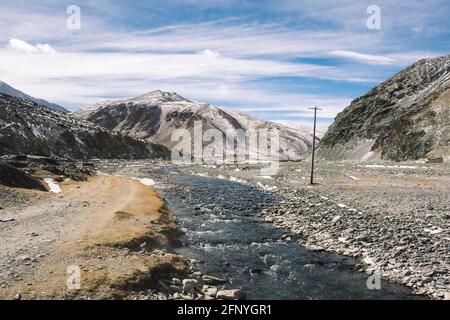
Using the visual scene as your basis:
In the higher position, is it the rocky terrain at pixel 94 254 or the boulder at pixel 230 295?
the rocky terrain at pixel 94 254

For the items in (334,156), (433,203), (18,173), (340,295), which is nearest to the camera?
(340,295)

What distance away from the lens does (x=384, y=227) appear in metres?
26.5

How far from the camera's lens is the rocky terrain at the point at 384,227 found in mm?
19766

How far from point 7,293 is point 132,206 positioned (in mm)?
21603

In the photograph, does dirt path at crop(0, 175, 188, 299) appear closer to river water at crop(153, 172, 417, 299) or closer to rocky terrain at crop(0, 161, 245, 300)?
Answer: rocky terrain at crop(0, 161, 245, 300)

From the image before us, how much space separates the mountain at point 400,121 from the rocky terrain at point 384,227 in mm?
51763

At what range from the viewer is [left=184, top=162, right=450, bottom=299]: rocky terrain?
778 inches

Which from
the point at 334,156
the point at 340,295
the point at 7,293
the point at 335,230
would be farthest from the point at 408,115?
the point at 7,293

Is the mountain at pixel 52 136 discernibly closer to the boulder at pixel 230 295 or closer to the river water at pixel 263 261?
the river water at pixel 263 261

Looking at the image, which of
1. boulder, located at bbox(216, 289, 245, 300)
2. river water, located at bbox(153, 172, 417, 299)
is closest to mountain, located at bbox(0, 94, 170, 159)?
river water, located at bbox(153, 172, 417, 299)

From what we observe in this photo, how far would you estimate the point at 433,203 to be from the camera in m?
33.6

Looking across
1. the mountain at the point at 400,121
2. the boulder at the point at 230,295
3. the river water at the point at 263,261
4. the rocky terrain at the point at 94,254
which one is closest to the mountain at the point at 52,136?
A: the mountain at the point at 400,121

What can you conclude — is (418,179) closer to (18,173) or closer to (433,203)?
(433,203)

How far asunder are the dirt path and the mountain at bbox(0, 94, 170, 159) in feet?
313
